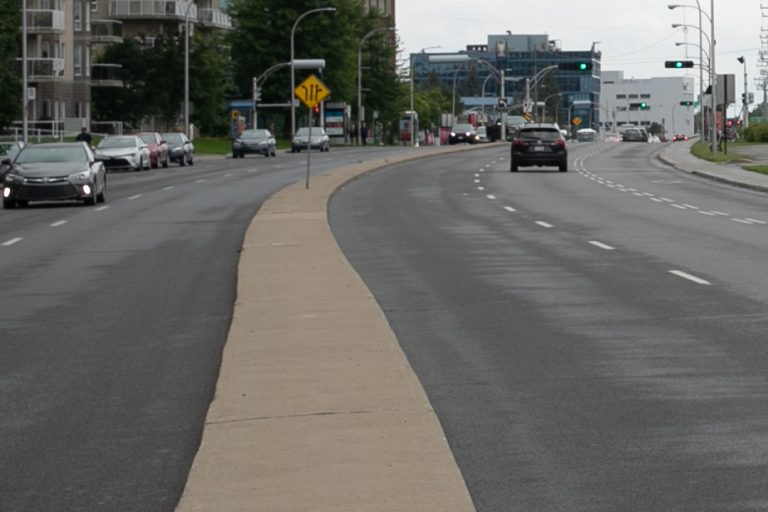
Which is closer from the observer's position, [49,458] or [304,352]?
[49,458]

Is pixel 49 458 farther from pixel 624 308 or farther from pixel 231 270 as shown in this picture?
pixel 231 270

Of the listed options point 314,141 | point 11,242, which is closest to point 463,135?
point 314,141

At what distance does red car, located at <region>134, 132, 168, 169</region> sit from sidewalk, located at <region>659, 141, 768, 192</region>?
803 inches

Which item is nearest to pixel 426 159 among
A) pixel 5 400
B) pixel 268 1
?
pixel 268 1

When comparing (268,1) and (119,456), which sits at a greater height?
(268,1)

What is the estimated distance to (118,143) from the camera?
6806 centimetres

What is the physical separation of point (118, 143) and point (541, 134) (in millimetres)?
17246

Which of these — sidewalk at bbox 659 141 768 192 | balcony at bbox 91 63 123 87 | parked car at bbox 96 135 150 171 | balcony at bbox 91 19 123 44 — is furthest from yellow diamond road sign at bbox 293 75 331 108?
balcony at bbox 91 19 123 44

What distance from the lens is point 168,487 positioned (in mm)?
8109

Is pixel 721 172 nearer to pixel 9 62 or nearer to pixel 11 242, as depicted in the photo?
pixel 11 242

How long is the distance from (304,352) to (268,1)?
393ft

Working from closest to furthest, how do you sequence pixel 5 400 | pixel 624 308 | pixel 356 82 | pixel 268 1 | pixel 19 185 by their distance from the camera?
pixel 5 400
pixel 624 308
pixel 19 185
pixel 268 1
pixel 356 82

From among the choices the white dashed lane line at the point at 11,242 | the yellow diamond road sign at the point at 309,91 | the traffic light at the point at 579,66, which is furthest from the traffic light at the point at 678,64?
the white dashed lane line at the point at 11,242

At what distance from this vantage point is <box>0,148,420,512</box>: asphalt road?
8.39 m
